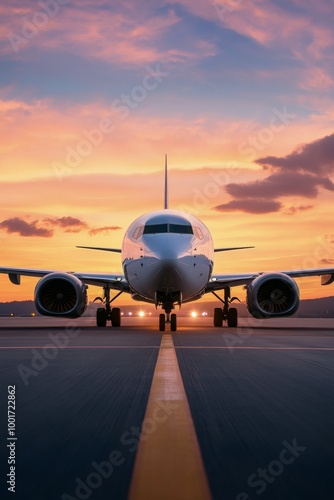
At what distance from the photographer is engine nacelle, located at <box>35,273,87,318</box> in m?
22.2

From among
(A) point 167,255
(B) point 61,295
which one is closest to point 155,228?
(A) point 167,255

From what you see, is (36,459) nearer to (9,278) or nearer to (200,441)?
(200,441)

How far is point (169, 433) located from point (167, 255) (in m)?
14.5

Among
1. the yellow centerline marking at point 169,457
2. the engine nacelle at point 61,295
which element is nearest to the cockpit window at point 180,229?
the engine nacelle at point 61,295

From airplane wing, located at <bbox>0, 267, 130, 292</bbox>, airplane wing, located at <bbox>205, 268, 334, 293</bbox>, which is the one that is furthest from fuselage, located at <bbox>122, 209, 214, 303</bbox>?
airplane wing, located at <bbox>205, 268, 334, 293</bbox>

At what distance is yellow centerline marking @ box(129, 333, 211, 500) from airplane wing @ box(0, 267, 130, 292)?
19.1 meters

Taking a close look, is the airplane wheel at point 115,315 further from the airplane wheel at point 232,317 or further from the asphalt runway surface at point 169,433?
the asphalt runway surface at point 169,433

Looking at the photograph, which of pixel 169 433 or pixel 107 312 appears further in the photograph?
pixel 107 312

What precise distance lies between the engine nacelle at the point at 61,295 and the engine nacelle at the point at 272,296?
5640mm

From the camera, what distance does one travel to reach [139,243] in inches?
789

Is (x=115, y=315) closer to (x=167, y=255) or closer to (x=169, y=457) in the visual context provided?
(x=167, y=255)

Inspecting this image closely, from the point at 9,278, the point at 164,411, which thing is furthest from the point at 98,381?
the point at 9,278

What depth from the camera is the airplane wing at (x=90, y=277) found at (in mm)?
24562

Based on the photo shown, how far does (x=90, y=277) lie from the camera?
2498cm
